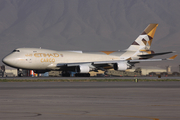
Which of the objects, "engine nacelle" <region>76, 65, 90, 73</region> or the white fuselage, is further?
"engine nacelle" <region>76, 65, 90, 73</region>

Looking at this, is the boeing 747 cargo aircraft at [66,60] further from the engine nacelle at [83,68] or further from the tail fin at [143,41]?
the tail fin at [143,41]

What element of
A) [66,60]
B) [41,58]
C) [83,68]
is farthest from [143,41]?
[41,58]

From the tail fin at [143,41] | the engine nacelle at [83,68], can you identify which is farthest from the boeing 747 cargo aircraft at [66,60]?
the tail fin at [143,41]

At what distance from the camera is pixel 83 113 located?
15.7 m

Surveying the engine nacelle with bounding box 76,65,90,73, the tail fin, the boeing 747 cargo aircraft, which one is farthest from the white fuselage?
the tail fin

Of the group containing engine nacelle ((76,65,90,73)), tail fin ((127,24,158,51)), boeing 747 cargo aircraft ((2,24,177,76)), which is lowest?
engine nacelle ((76,65,90,73))

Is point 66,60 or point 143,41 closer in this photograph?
point 66,60

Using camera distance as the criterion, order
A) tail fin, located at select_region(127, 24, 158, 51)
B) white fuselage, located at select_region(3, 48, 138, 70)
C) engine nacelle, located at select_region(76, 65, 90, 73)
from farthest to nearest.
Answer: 1. tail fin, located at select_region(127, 24, 158, 51)
2. engine nacelle, located at select_region(76, 65, 90, 73)
3. white fuselage, located at select_region(3, 48, 138, 70)

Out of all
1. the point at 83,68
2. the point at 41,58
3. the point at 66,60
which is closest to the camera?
the point at 83,68

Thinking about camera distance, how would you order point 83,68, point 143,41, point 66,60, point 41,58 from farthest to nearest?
point 143,41, point 66,60, point 41,58, point 83,68

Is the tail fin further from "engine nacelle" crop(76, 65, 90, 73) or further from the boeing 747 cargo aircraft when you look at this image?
"engine nacelle" crop(76, 65, 90, 73)

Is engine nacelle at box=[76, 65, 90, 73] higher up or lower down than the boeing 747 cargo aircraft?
lower down

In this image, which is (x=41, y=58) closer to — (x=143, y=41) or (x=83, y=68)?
(x=83, y=68)

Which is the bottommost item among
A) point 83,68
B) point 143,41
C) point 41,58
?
point 83,68
